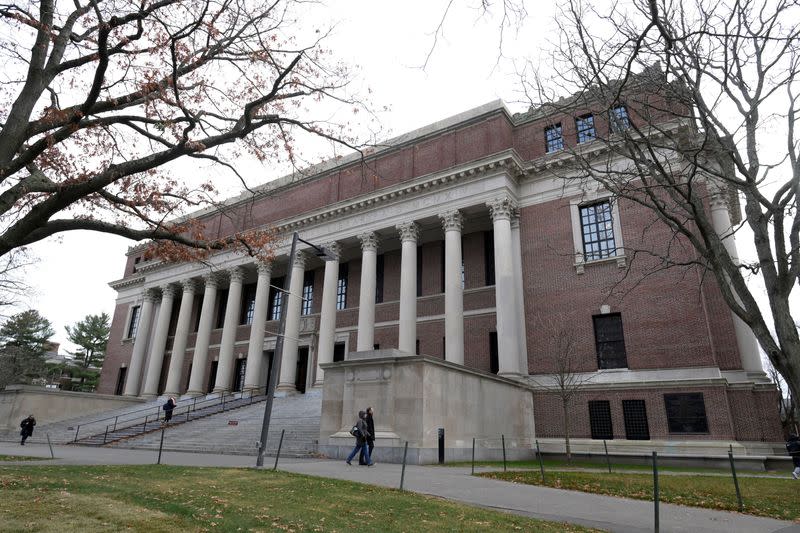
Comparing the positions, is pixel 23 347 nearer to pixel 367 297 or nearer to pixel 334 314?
pixel 334 314

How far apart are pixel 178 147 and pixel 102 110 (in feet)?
5.11

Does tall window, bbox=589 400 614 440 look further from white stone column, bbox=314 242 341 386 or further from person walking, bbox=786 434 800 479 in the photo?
white stone column, bbox=314 242 341 386

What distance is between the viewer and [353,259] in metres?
35.8

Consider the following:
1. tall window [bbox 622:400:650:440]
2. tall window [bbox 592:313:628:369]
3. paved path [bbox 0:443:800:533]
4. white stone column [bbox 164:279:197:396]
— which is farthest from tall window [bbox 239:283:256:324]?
paved path [bbox 0:443:800:533]

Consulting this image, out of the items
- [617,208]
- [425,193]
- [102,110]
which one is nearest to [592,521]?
[102,110]

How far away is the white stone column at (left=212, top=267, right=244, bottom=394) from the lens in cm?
3525

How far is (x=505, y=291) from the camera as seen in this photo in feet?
80.5

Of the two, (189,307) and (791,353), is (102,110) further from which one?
(189,307)

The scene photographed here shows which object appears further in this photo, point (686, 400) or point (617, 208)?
point (617, 208)

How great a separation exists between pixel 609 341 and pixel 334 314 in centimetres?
1580

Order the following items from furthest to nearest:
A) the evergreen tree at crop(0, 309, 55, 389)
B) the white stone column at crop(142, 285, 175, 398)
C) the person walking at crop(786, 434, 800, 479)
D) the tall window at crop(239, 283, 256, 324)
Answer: the evergreen tree at crop(0, 309, 55, 389)
the tall window at crop(239, 283, 256, 324)
the white stone column at crop(142, 285, 175, 398)
the person walking at crop(786, 434, 800, 479)

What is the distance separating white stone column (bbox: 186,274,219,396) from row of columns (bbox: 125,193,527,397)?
0.07 meters

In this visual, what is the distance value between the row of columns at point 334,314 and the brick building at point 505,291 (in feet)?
0.31

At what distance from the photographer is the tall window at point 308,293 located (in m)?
37.1
